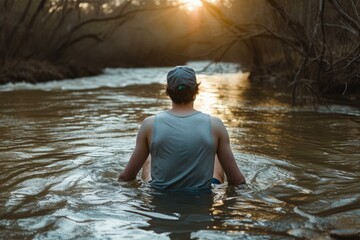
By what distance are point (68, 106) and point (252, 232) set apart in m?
11.6

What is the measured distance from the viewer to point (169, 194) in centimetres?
523

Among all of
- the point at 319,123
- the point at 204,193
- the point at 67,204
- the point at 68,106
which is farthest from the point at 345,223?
the point at 68,106

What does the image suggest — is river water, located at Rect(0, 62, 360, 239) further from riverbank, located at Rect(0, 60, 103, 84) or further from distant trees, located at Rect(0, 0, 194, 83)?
riverbank, located at Rect(0, 60, 103, 84)

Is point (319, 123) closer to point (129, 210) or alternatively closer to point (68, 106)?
point (68, 106)

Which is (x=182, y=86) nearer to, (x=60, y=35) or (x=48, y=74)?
(x=48, y=74)

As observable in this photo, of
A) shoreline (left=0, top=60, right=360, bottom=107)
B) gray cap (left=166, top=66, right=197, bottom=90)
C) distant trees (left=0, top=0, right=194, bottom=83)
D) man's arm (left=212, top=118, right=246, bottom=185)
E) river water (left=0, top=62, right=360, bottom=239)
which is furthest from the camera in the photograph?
distant trees (left=0, top=0, right=194, bottom=83)

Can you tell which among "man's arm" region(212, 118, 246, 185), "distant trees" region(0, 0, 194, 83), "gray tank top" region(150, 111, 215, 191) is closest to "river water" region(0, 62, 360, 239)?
"man's arm" region(212, 118, 246, 185)

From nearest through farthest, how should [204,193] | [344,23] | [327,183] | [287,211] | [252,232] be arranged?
[252,232], [287,211], [204,193], [327,183], [344,23]

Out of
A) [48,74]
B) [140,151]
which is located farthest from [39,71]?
[140,151]

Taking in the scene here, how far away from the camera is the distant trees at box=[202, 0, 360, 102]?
11570 mm

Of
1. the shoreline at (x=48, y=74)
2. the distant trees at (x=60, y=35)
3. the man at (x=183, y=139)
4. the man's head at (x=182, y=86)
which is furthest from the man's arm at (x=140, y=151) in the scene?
the shoreline at (x=48, y=74)

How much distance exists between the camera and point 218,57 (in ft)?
61.9

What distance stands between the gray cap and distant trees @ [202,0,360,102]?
5852mm

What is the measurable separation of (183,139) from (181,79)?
0.52 meters
